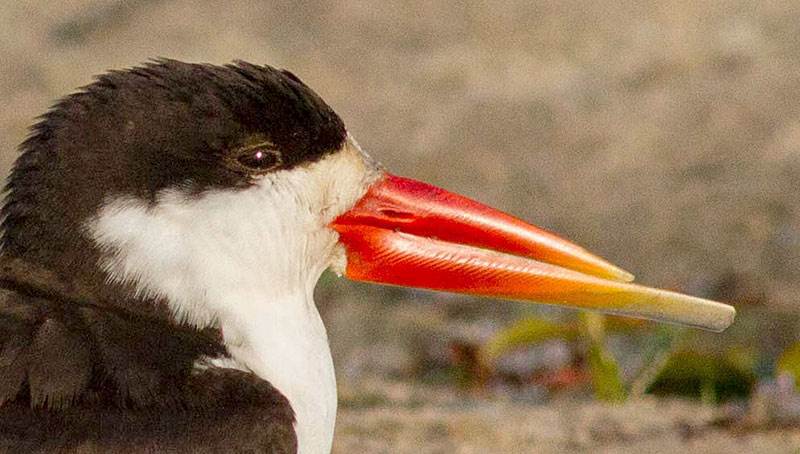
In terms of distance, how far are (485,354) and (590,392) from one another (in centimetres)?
51

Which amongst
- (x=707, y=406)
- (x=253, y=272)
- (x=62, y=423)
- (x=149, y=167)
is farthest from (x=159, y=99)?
(x=707, y=406)

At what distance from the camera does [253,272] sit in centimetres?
404

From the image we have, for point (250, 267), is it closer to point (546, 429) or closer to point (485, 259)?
point (485, 259)

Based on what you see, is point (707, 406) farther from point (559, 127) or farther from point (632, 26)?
point (632, 26)

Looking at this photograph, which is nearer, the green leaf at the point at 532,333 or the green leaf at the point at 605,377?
the green leaf at the point at 605,377

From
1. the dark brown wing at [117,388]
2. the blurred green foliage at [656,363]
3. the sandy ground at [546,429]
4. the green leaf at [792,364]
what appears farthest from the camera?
the blurred green foliage at [656,363]

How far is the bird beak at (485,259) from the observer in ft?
14.4

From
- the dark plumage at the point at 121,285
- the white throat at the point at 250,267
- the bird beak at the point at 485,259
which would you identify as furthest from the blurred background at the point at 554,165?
the dark plumage at the point at 121,285

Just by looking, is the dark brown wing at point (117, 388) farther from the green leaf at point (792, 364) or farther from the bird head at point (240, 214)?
the green leaf at point (792, 364)

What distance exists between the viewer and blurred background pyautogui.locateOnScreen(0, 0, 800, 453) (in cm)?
688

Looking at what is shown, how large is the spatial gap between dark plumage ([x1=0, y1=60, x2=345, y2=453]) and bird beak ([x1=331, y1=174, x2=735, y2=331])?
1.09 ft

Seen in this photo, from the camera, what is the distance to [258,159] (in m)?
4.08

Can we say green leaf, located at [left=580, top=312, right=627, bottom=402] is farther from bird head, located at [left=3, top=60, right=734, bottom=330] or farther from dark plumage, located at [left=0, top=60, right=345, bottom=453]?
dark plumage, located at [left=0, top=60, right=345, bottom=453]

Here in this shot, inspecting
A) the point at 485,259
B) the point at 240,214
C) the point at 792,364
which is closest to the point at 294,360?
the point at 240,214
